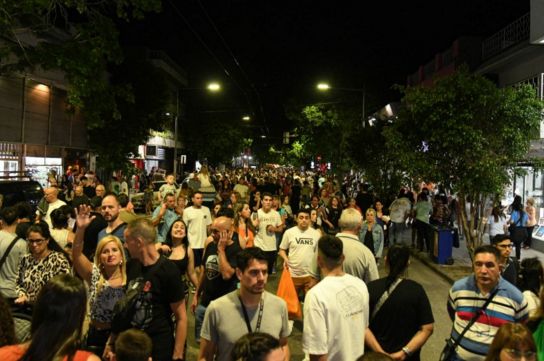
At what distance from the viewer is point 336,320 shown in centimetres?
377

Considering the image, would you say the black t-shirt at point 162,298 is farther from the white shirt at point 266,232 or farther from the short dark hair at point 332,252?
the white shirt at point 266,232

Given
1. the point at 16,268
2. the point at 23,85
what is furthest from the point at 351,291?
the point at 23,85

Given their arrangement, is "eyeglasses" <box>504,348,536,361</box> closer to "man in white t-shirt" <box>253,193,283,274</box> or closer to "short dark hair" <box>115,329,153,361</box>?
"short dark hair" <box>115,329,153,361</box>

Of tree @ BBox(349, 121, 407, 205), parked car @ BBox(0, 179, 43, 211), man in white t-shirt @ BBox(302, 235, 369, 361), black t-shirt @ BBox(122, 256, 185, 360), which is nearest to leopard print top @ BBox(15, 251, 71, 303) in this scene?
black t-shirt @ BBox(122, 256, 185, 360)

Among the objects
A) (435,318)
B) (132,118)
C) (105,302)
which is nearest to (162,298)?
(105,302)

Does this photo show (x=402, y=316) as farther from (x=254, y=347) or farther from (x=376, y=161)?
(x=376, y=161)

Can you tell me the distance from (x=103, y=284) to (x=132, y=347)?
1.25 metres

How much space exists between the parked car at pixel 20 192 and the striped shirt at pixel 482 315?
10.1 meters

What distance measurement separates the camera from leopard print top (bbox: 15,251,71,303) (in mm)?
4922

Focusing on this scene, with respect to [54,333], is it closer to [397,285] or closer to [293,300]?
[397,285]

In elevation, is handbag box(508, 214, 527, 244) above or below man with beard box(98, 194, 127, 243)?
below

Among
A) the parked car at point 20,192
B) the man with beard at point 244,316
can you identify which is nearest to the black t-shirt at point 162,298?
the man with beard at point 244,316

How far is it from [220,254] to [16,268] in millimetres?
2244

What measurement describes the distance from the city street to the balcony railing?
906 cm
